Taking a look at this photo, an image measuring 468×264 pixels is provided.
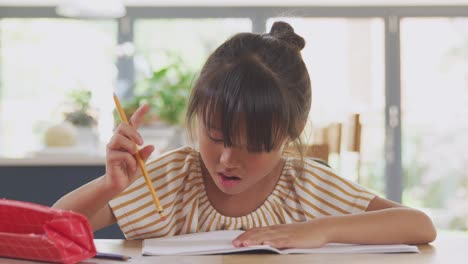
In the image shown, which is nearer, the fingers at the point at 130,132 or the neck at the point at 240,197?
the fingers at the point at 130,132

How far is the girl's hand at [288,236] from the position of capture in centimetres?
101

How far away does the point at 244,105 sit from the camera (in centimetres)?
108

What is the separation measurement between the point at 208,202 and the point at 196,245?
259 mm

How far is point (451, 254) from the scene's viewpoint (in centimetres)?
103

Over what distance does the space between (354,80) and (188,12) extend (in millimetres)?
1602

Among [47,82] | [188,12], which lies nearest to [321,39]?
[188,12]

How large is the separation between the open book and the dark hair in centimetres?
14

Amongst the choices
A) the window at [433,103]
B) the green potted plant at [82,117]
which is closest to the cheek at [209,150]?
the green potted plant at [82,117]

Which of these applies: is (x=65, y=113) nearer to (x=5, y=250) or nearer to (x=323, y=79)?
(x=5, y=250)

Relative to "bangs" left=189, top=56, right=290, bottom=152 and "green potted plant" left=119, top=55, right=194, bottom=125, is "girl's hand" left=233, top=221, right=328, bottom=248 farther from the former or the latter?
"green potted plant" left=119, top=55, right=194, bottom=125

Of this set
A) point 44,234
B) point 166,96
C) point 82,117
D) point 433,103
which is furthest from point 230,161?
point 433,103

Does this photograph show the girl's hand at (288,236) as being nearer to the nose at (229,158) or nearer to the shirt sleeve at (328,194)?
the nose at (229,158)

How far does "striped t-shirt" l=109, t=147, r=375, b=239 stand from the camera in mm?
1221

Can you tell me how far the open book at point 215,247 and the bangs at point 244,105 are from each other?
14cm
